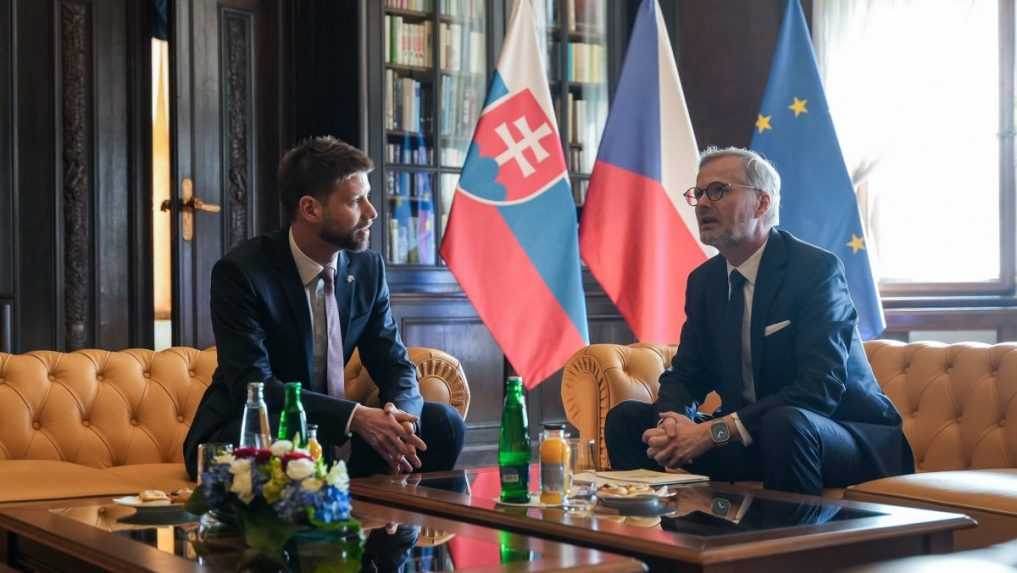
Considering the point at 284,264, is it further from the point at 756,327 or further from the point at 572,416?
the point at 756,327

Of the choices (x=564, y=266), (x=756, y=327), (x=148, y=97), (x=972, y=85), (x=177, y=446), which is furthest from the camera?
(x=972, y=85)

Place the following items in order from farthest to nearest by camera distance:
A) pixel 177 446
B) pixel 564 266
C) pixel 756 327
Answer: pixel 564 266 → pixel 177 446 → pixel 756 327

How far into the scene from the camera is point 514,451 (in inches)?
91.0

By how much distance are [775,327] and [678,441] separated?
0.40 metres

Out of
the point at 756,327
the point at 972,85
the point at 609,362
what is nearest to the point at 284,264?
the point at 609,362

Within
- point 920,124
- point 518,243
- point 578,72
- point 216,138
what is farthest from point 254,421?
point 920,124

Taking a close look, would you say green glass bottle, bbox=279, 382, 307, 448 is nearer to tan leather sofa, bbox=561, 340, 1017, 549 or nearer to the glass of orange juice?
the glass of orange juice

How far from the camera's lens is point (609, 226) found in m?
4.53

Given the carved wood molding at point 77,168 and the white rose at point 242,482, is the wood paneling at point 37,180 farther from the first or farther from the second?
the white rose at point 242,482

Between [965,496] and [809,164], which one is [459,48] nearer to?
[809,164]

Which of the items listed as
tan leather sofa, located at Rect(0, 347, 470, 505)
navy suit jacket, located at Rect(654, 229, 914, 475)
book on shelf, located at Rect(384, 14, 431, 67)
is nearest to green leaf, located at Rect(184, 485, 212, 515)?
tan leather sofa, located at Rect(0, 347, 470, 505)

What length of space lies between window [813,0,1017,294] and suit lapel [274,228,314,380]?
10.6ft

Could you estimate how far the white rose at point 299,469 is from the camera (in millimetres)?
1756

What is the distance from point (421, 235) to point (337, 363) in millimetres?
1848
